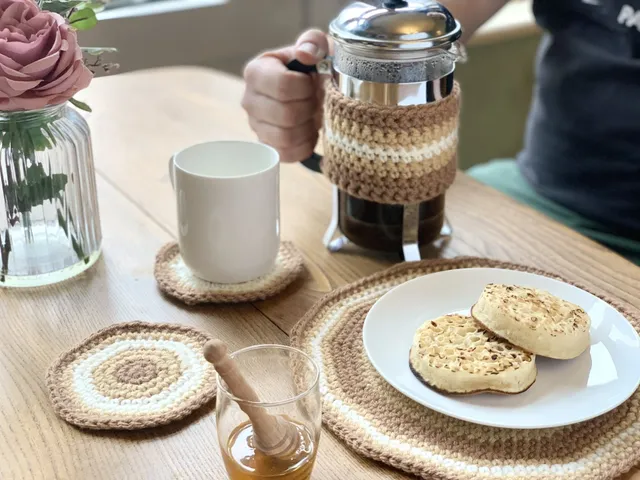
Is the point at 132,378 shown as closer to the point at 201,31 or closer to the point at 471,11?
the point at 471,11

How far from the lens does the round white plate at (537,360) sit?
1.88ft

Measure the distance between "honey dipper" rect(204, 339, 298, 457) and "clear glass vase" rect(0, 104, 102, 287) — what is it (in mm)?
322

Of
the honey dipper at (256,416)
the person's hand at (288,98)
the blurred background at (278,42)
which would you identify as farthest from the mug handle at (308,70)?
the blurred background at (278,42)

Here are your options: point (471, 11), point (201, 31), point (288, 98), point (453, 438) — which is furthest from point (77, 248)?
point (201, 31)

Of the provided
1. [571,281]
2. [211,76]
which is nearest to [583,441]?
[571,281]

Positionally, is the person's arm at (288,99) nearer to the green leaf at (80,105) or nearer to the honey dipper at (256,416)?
the green leaf at (80,105)

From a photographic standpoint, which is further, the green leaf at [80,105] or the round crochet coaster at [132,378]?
the green leaf at [80,105]

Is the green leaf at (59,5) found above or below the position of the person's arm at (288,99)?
above

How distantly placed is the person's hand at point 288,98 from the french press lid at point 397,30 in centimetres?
16

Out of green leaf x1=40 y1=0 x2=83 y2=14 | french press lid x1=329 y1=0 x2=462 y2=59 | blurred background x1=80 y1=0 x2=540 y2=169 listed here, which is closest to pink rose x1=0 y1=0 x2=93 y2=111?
green leaf x1=40 y1=0 x2=83 y2=14

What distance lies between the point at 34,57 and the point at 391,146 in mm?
341

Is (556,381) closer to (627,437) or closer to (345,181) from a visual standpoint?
(627,437)

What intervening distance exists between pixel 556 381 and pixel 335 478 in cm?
20

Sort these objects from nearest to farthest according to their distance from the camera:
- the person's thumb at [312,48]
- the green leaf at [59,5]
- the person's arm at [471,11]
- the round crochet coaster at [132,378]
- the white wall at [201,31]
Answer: the round crochet coaster at [132,378] → the green leaf at [59,5] → the person's thumb at [312,48] → the person's arm at [471,11] → the white wall at [201,31]
